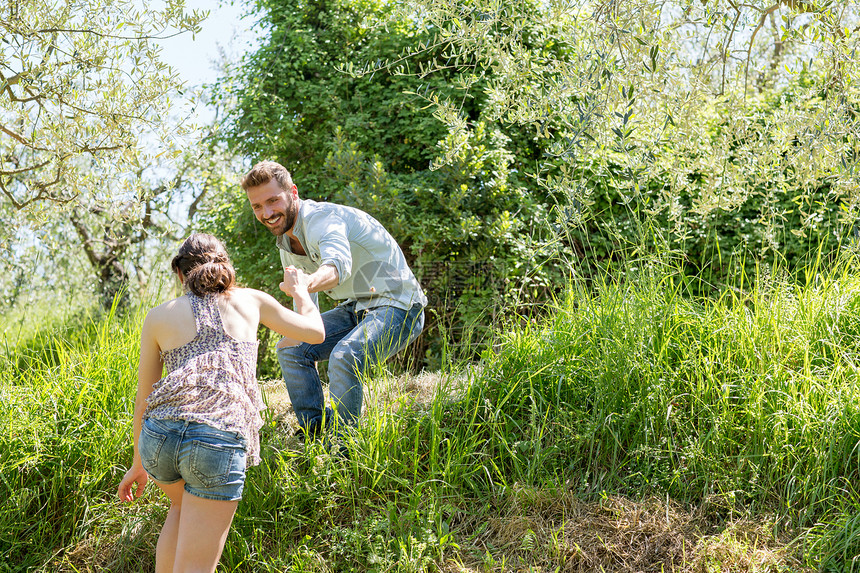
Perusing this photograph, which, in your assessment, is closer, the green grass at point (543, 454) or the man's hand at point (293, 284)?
the man's hand at point (293, 284)

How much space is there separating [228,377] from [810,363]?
307 cm

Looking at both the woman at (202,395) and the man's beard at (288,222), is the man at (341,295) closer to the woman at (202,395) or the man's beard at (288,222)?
the man's beard at (288,222)

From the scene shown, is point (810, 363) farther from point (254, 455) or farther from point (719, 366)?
point (254, 455)

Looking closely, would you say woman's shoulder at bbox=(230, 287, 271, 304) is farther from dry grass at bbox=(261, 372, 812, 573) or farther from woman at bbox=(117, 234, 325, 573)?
dry grass at bbox=(261, 372, 812, 573)

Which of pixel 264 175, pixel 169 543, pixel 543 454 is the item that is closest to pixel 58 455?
pixel 169 543

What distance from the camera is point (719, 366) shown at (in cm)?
384

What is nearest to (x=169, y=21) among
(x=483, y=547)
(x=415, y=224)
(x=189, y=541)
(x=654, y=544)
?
(x=415, y=224)

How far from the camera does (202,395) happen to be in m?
2.68

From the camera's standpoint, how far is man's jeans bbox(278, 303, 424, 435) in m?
3.59

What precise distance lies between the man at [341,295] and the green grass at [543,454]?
0.20m

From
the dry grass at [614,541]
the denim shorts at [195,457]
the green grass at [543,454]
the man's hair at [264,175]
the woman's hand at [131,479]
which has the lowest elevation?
the dry grass at [614,541]

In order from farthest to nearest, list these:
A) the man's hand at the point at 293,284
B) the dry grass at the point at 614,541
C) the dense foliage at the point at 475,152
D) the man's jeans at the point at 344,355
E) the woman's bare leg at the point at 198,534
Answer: the dense foliage at the point at 475,152 < the man's jeans at the point at 344,355 < the dry grass at the point at 614,541 < the man's hand at the point at 293,284 < the woman's bare leg at the point at 198,534

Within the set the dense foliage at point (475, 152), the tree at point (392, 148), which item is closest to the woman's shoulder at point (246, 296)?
the dense foliage at point (475, 152)

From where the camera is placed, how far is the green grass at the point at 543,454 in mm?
3342
